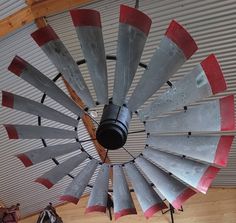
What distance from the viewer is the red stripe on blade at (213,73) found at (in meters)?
1.85

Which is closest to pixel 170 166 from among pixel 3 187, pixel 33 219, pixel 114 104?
pixel 114 104

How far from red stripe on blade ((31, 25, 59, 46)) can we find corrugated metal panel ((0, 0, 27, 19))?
1.76 metres

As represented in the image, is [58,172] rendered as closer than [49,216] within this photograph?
Yes

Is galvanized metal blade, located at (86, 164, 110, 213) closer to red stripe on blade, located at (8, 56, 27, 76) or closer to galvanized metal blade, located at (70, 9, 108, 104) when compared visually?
galvanized metal blade, located at (70, 9, 108, 104)

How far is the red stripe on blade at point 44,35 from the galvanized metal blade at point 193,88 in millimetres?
680

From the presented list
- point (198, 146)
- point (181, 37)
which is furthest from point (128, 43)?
point (198, 146)

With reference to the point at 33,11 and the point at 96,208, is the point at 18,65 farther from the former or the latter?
the point at 33,11

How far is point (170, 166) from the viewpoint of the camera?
228 centimetres

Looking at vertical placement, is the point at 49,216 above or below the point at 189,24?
below

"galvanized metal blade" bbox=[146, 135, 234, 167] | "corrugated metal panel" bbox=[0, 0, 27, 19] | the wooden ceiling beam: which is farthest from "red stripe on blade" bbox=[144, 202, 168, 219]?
"corrugated metal panel" bbox=[0, 0, 27, 19]

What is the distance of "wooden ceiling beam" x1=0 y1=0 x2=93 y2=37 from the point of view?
3455 mm

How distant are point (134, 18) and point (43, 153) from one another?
1081 mm

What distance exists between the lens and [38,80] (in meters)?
2.15

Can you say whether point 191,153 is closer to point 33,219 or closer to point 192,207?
point 192,207
